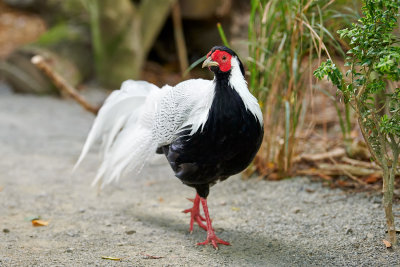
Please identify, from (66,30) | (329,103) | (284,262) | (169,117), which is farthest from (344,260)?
(66,30)

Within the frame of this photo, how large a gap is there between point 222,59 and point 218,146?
1.62 ft

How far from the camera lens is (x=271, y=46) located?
393cm

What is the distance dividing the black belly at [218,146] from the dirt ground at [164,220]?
487 millimetres

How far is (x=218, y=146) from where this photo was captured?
2824 mm

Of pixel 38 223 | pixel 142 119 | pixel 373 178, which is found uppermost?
pixel 142 119

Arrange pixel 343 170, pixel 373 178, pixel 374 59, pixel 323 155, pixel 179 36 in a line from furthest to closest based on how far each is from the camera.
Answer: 1. pixel 179 36
2. pixel 323 155
3. pixel 343 170
4. pixel 373 178
5. pixel 374 59

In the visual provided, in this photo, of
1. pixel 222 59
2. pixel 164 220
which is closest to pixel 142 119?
pixel 164 220

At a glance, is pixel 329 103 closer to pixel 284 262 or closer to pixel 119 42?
pixel 119 42

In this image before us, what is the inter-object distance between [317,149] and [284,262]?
2.30m

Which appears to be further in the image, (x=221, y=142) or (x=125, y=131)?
(x=125, y=131)

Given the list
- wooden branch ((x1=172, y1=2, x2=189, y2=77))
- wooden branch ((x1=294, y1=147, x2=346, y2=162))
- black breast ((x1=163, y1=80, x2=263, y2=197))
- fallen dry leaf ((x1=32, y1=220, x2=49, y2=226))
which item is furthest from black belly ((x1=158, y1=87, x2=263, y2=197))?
wooden branch ((x1=172, y1=2, x2=189, y2=77))

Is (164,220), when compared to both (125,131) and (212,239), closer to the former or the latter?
(212,239)

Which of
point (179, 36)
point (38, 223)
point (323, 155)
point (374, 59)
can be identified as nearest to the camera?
point (374, 59)

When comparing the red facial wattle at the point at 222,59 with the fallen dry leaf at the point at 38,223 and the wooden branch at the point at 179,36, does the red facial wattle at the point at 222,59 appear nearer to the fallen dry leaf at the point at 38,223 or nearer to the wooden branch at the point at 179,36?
the fallen dry leaf at the point at 38,223
